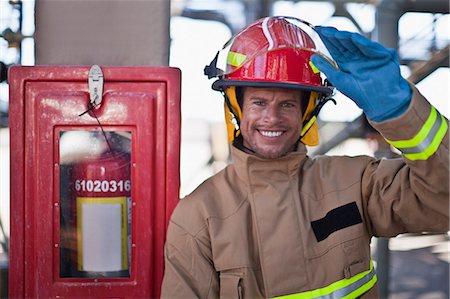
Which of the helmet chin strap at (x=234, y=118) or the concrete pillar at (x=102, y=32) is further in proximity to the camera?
the concrete pillar at (x=102, y=32)

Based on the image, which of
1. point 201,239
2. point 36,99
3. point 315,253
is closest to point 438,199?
point 315,253

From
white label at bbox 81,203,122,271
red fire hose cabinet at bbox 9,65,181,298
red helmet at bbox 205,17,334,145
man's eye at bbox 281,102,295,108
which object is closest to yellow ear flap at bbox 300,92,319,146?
red helmet at bbox 205,17,334,145

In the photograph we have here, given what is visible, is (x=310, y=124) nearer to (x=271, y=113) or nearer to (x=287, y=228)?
(x=271, y=113)

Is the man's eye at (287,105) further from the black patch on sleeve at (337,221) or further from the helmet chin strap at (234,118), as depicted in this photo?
the black patch on sleeve at (337,221)

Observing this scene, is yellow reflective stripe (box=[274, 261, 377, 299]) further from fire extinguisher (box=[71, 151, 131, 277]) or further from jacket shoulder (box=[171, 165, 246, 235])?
fire extinguisher (box=[71, 151, 131, 277])

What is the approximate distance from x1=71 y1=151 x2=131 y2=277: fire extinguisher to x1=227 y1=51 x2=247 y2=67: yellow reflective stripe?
1.54 feet

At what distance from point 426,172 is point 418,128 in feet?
0.46

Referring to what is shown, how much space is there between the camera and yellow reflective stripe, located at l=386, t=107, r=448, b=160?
1.38 m

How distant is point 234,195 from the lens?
1.76 m

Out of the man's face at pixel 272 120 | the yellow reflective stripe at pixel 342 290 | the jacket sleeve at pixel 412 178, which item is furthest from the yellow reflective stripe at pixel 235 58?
the yellow reflective stripe at pixel 342 290

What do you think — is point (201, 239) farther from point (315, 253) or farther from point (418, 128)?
point (418, 128)

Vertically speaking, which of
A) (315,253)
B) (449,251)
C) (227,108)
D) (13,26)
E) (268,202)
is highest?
(13,26)

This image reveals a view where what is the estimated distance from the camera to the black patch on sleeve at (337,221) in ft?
5.59

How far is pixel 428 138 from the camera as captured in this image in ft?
4.54
